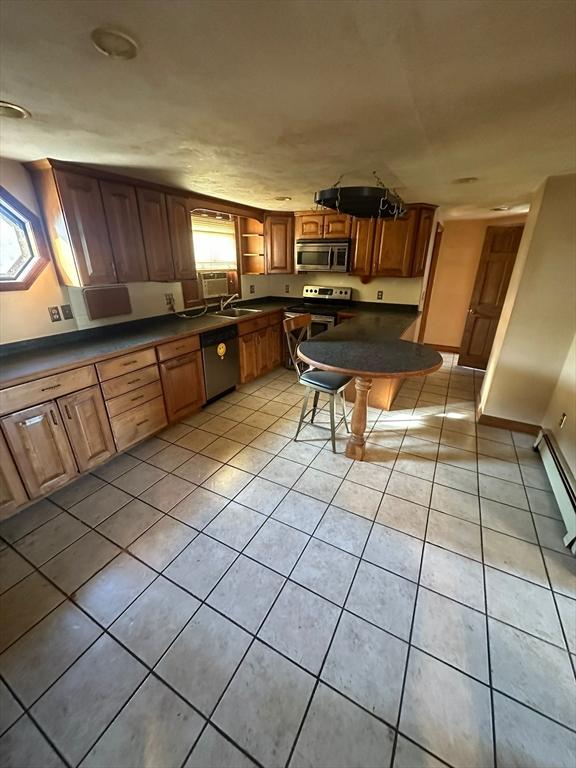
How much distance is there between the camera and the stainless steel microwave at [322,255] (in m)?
3.97

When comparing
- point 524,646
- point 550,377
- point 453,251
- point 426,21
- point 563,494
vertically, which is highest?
point 426,21

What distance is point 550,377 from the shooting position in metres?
2.73

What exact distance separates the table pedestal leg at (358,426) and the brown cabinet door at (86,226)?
87.7 inches

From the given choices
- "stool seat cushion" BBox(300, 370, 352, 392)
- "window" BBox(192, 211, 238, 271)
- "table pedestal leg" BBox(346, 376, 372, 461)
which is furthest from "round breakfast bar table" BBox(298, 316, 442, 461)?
"window" BBox(192, 211, 238, 271)

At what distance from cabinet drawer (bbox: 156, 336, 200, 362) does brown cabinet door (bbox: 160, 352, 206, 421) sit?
0.16 ft

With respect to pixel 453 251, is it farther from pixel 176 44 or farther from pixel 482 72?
pixel 176 44

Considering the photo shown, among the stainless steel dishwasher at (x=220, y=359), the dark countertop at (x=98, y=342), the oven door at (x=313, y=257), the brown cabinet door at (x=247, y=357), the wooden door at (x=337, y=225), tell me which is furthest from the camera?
the oven door at (x=313, y=257)

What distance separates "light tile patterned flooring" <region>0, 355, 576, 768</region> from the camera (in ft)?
3.59

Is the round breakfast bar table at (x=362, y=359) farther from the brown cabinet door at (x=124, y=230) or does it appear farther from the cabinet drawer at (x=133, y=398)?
the brown cabinet door at (x=124, y=230)

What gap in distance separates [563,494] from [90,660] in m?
2.76

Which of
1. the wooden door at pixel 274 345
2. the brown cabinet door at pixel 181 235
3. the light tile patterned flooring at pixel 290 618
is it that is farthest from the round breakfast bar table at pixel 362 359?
the brown cabinet door at pixel 181 235

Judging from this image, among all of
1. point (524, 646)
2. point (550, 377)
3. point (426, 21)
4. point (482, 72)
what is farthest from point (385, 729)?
point (550, 377)

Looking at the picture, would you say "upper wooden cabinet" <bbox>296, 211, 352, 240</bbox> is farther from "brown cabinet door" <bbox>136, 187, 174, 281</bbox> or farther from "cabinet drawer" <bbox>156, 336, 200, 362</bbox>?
"cabinet drawer" <bbox>156, 336, 200, 362</bbox>

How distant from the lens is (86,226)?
7.61ft
